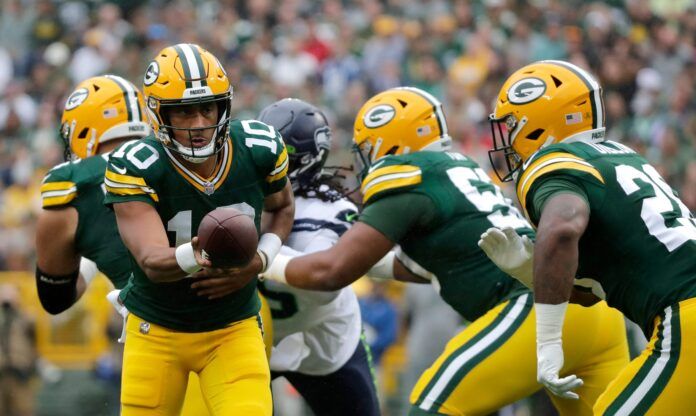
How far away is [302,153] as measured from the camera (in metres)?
6.10

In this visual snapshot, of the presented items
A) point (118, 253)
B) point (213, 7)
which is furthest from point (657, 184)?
point (213, 7)

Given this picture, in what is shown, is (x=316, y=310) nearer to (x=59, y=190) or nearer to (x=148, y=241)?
(x=59, y=190)

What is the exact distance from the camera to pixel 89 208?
546 centimetres

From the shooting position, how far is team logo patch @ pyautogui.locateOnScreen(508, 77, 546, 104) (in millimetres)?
4902

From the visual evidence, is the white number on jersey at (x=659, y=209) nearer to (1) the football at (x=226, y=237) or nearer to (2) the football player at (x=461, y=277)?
(2) the football player at (x=461, y=277)

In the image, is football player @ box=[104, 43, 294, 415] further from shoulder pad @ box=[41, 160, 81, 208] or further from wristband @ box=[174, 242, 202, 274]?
shoulder pad @ box=[41, 160, 81, 208]

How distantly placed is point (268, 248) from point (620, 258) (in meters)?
1.49

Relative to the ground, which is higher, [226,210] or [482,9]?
[226,210]

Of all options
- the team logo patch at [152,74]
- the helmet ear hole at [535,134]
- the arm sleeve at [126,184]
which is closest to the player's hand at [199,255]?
the arm sleeve at [126,184]

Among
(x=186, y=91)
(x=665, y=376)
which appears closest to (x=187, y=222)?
(x=186, y=91)

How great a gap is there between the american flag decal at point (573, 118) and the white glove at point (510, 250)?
0.53m

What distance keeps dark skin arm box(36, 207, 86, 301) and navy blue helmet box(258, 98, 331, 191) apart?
1.19 metres

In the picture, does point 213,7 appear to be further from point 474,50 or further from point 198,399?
point 198,399

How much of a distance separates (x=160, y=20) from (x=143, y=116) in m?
10.1
